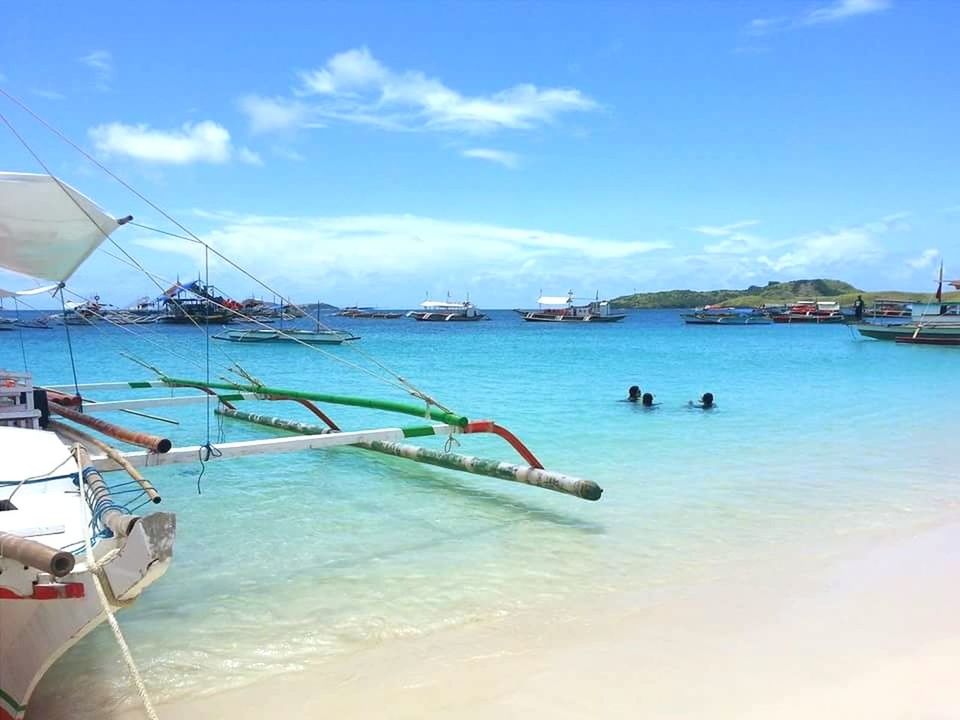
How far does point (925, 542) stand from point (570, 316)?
324 feet

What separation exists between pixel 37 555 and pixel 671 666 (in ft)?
13.0

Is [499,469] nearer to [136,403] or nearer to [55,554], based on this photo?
[55,554]

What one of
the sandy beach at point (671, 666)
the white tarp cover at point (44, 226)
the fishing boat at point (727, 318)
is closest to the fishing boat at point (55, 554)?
the sandy beach at point (671, 666)

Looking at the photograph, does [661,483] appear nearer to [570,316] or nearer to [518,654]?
[518,654]

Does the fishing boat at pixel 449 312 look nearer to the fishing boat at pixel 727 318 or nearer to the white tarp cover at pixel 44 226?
the fishing boat at pixel 727 318

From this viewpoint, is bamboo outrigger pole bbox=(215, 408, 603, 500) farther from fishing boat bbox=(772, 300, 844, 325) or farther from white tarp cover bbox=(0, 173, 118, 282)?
fishing boat bbox=(772, 300, 844, 325)

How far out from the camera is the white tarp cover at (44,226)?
853 centimetres

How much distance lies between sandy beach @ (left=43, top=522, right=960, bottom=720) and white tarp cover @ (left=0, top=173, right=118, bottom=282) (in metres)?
5.97

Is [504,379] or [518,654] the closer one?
[518,654]

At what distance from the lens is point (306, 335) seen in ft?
160

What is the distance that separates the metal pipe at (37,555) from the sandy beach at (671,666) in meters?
1.57

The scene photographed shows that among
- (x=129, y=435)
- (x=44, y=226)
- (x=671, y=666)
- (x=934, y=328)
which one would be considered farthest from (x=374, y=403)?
(x=934, y=328)

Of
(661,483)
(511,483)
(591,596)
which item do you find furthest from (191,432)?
(591,596)

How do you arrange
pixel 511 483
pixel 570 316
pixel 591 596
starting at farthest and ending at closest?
pixel 570 316 < pixel 511 483 < pixel 591 596
